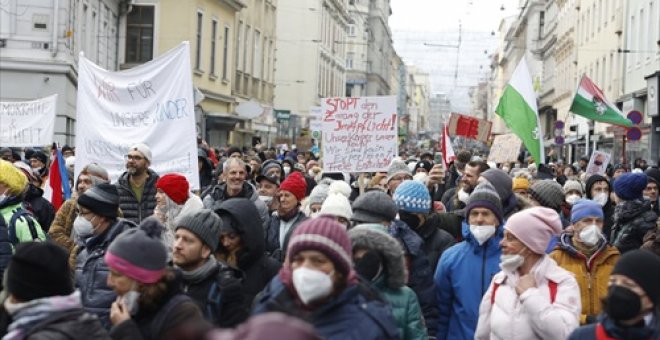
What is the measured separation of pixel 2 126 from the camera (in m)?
16.7

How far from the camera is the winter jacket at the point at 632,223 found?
9.63m

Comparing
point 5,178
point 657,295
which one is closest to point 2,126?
point 5,178

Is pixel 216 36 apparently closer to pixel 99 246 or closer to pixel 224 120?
pixel 224 120

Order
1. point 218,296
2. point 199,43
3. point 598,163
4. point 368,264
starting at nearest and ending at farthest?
point 368,264, point 218,296, point 598,163, point 199,43

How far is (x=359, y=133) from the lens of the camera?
46.6ft

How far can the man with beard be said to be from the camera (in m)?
9.31

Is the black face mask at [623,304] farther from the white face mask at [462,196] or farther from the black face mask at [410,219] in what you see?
the white face mask at [462,196]

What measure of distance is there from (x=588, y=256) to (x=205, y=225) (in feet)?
9.30

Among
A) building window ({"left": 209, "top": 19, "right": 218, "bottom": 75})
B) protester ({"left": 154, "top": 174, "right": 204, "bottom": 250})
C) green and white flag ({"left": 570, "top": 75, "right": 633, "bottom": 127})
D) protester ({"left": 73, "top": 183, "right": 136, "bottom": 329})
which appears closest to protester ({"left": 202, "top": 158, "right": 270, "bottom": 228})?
protester ({"left": 154, "top": 174, "right": 204, "bottom": 250})

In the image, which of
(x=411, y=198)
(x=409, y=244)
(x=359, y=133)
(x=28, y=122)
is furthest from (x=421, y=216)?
(x=28, y=122)

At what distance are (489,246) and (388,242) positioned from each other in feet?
5.27

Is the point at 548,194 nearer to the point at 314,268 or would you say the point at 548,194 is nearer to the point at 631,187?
the point at 631,187

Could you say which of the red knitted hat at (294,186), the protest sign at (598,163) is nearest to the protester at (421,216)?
the red knitted hat at (294,186)

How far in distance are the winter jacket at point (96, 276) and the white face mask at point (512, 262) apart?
2.08 metres
